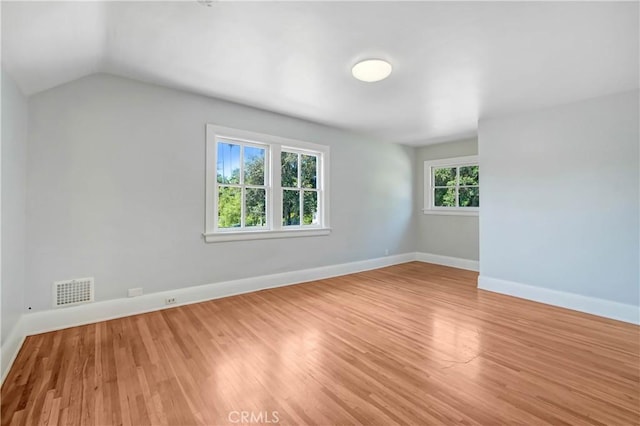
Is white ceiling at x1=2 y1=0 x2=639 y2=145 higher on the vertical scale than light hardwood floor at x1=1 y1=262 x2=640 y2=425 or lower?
higher

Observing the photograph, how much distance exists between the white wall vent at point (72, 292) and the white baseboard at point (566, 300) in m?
5.04

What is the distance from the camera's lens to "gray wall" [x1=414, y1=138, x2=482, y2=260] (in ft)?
18.2

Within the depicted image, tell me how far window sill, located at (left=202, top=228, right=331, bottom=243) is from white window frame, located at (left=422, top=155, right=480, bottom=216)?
9.19 ft

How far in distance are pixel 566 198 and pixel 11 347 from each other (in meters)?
5.83

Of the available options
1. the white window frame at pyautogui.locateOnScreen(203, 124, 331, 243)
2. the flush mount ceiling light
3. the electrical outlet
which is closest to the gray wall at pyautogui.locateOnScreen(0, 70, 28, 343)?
the electrical outlet

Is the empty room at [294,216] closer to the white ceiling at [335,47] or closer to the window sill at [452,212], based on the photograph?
the white ceiling at [335,47]

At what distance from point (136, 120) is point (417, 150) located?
221 inches

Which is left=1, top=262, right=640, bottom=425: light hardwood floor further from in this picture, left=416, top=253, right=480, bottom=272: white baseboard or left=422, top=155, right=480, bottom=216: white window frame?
left=422, top=155, right=480, bottom=216: white window frame

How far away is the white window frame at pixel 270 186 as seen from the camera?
142 inches

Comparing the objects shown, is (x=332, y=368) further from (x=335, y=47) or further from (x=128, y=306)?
(x=335, y=47)

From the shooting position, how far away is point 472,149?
219 inches

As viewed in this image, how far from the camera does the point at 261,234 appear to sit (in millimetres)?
4023

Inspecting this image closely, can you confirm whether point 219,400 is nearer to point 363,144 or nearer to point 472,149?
point 363,144

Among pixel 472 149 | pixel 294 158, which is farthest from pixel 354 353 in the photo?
pixel 472 149
